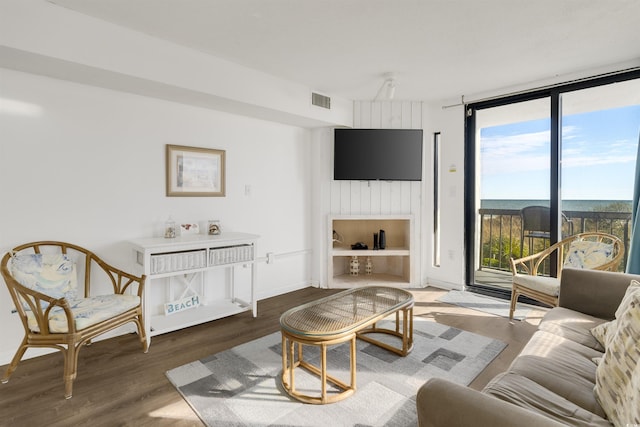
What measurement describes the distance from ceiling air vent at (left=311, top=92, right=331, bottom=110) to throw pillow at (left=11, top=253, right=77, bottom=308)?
2.84 meters

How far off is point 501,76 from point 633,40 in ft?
3.36

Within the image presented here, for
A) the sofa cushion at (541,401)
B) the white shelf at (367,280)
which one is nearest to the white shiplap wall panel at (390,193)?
the white shelf at (367,280)

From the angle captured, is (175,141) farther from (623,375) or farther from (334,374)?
(623,375)

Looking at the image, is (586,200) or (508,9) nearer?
(508,9)

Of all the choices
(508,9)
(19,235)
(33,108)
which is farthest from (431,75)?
(19,235)

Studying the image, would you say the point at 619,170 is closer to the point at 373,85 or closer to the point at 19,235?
the point at 373,85

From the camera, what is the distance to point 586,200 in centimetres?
352

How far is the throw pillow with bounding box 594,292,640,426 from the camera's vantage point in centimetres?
106

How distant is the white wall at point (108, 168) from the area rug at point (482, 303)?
2.18 metres

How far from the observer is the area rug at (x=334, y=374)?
186 centimetres

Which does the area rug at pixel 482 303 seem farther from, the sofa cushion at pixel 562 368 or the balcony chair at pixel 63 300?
the balcony chair at pixel 63 300

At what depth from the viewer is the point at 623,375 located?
1.20 m

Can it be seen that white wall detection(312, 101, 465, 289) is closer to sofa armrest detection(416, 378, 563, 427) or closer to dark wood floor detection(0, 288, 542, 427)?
dark wood floor detection(0, 288, 542, 427)

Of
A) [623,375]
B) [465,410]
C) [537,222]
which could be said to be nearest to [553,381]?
[623,375]
